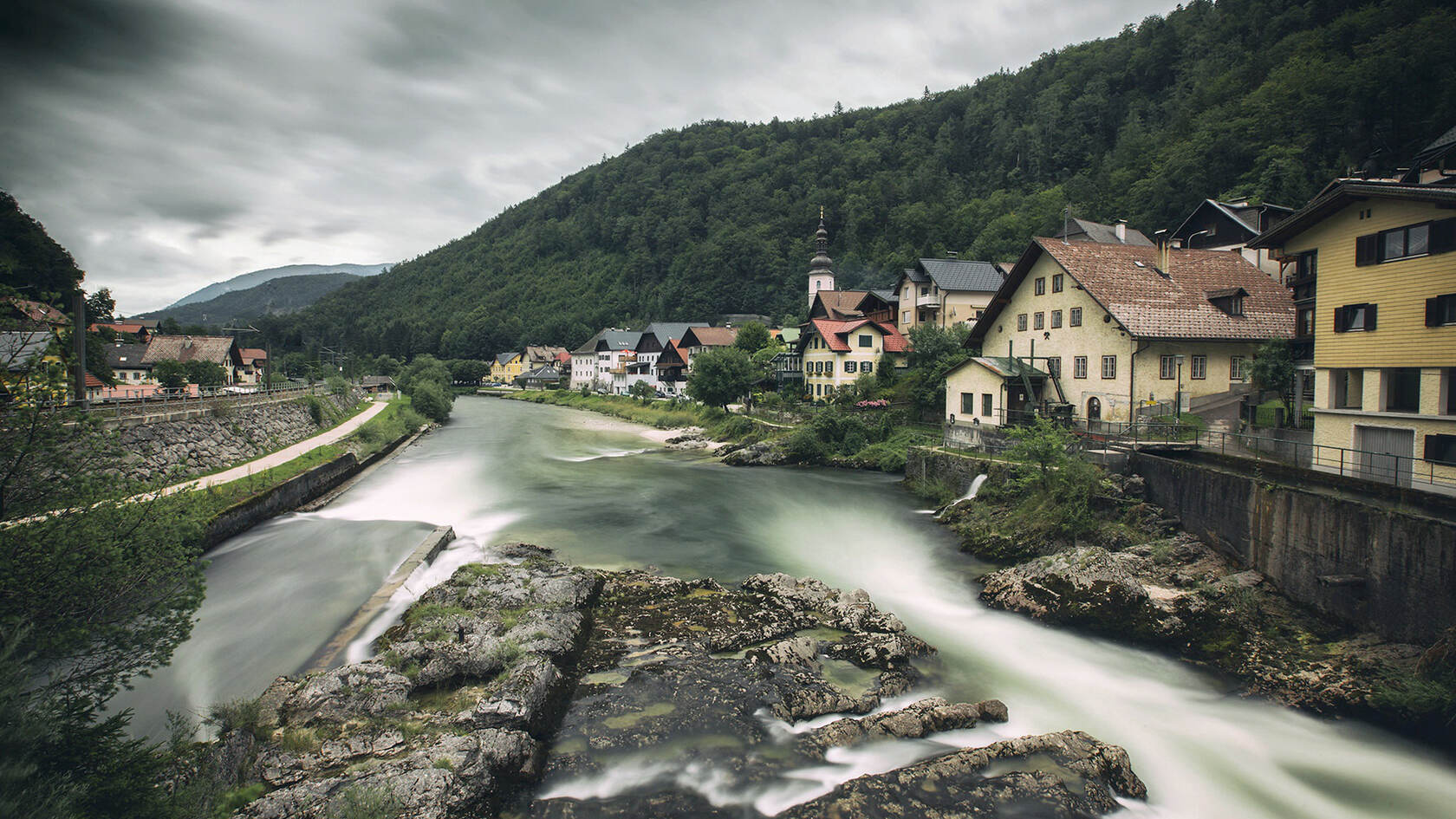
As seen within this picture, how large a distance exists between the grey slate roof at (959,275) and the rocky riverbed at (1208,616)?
98.8 ft

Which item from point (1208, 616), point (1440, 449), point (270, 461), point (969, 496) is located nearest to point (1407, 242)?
point (1440, 449)

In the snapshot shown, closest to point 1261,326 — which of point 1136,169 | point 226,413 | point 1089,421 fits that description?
point 1089,421

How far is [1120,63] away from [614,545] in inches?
4285

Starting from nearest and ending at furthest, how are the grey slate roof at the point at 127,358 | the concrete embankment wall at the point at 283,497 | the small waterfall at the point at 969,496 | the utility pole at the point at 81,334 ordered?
the utility pole at the point at 81,334
the concrete embankment wall at the point at 283,497
the small waterfall at the point at 969,496
the grey slate roof at the point at 127,358

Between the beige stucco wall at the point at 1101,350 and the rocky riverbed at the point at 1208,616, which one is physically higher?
the beige stucco wall at the point at 1101,350

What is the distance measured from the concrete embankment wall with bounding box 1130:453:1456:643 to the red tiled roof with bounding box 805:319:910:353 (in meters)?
29.4

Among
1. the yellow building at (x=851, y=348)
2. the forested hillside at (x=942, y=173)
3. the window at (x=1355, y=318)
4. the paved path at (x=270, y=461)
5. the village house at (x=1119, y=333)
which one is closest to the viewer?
the window at (x=1355, y=318)

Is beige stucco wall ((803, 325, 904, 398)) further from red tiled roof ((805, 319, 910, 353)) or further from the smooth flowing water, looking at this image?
the smooth flowing water

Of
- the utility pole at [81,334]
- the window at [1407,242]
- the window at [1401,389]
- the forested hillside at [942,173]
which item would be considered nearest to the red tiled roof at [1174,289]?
the window at [1407,242]

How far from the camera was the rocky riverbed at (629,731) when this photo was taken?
286 inches

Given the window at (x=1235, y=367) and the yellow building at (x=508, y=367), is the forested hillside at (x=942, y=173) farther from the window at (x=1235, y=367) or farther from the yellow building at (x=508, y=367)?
the window at (x=1235, y=367)

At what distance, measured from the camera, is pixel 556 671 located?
9.68 meters

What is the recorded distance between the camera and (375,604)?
13000 mm

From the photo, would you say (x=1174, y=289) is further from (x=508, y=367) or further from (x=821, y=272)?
(x=508, y=367)
